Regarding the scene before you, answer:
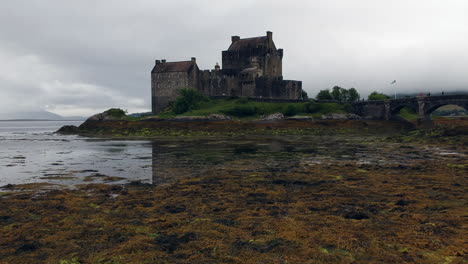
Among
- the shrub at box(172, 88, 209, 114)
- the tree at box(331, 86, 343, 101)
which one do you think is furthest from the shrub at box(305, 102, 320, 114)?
the tree at box(331, 86, 343, 101)

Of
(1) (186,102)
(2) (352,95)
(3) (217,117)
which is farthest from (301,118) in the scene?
(2) (352,95)

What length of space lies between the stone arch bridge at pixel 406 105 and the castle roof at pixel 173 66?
144ft

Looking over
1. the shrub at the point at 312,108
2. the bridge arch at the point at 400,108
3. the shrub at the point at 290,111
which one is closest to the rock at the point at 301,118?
the shrub at the point at 290,111

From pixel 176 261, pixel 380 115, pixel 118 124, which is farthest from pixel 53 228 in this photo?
pixel 380 115

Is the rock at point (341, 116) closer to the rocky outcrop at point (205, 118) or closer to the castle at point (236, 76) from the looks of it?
the castle at point (236, 76)

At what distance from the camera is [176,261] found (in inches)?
280

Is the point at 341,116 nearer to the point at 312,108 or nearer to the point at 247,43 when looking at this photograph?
the point at 312,108

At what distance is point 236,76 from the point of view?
309 ft

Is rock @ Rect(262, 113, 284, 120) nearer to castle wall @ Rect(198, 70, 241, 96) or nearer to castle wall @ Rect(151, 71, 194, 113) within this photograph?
castle wall @ Rect(198, 70, 241, 96)

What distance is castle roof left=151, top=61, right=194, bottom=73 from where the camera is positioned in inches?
3603

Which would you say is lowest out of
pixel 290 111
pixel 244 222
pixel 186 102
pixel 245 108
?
pixel 244 222

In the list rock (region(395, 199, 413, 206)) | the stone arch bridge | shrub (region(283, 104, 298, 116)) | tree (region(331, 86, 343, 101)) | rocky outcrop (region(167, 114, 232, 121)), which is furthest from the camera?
tree (region(331, 86, 343, 101))

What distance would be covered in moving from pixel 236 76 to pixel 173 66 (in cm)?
1744

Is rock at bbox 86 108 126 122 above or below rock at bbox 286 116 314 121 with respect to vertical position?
above
